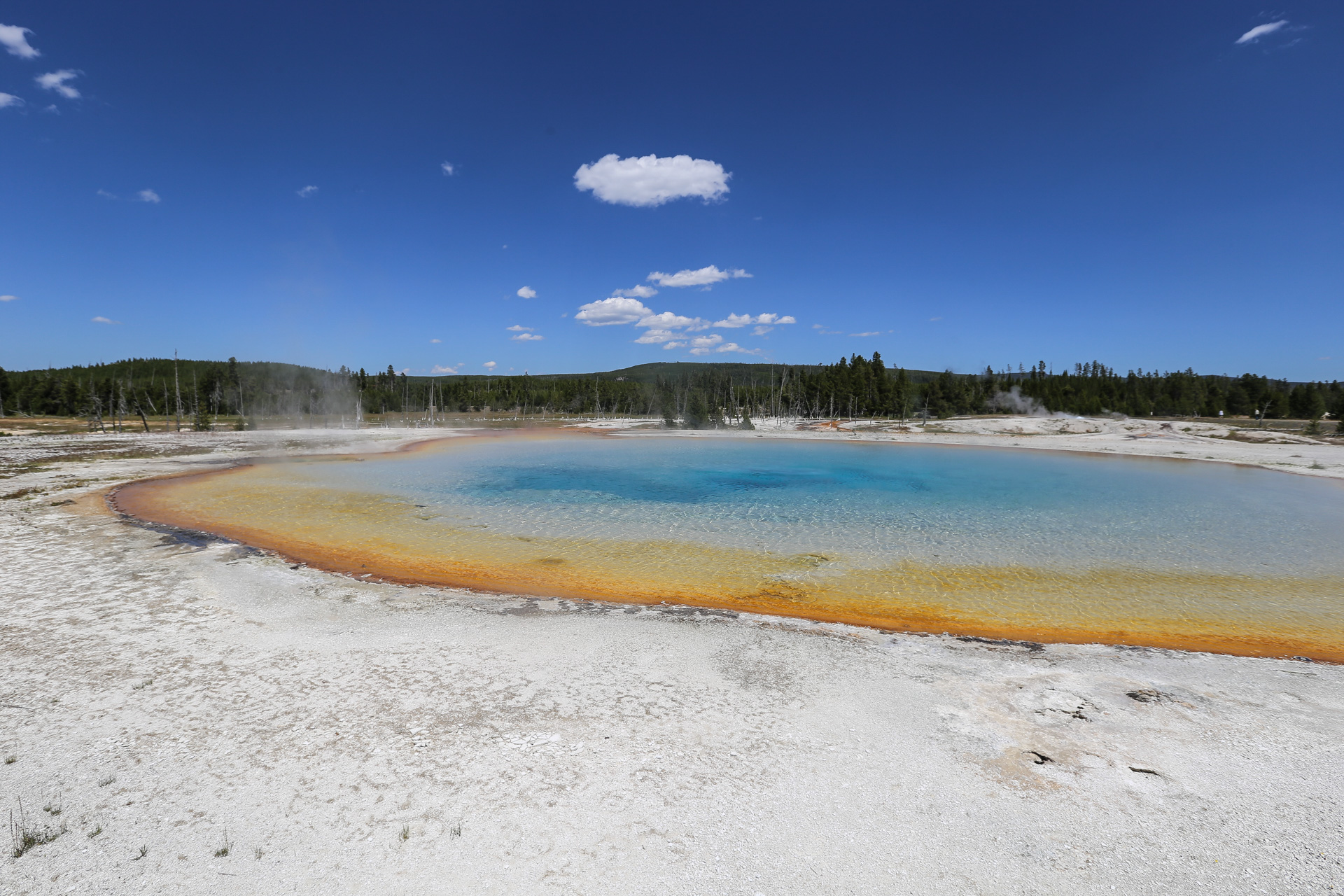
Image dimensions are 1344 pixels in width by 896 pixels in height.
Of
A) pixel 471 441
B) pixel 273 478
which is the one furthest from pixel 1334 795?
pixel 471 441

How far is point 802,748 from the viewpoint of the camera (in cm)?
435

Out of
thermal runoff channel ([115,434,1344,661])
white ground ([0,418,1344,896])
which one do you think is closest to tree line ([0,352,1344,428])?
thermal runoff channel ([115,434,1344,661])

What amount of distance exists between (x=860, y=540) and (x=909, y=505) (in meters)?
5.22

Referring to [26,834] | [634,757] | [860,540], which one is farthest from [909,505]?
[26,834]

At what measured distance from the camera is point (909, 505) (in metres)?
16.8

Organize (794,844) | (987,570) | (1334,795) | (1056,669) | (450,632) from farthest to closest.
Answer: (987,570) → (450,632) → (1056,669) → (1334,795) → (794,844)

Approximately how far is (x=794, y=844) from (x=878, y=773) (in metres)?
0.98

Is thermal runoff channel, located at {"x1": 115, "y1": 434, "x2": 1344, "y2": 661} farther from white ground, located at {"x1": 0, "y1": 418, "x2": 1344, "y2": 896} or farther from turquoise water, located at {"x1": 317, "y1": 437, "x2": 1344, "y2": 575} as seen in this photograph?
white ground, located at {"x1": 0, "y1": 418, "x2": 1344, "y2": 896}

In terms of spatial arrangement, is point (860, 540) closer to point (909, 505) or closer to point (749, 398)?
point (909, 505)

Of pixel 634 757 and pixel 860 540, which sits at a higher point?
pixel 634 757

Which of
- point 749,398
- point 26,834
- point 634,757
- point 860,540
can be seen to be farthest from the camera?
point 749,398

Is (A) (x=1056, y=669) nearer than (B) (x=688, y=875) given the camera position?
No

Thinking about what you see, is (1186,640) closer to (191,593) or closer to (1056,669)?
(1056,669)

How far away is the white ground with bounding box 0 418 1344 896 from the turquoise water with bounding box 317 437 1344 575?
5.40 metres
